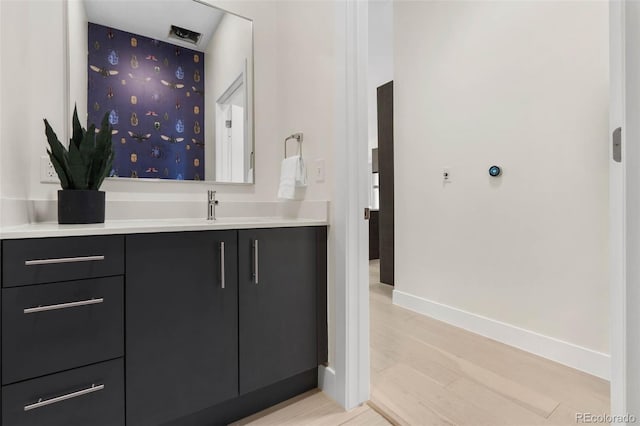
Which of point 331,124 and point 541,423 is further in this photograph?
point 331,124

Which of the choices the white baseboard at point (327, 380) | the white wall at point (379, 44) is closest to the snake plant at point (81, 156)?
the white baseboard at point (327, 380)

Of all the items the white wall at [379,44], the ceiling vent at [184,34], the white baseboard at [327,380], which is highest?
the white wall at [379,44]

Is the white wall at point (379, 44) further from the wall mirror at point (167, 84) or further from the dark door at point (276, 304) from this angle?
the dark door at point (276, 304)

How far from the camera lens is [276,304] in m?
1.40

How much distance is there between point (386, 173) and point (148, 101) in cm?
227

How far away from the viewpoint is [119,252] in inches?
41.8

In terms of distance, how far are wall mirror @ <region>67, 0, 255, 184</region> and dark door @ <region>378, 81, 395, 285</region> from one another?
1.71 metres

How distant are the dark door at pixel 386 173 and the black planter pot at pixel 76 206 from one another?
8.34 ft

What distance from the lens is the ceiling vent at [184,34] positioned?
1.71 m

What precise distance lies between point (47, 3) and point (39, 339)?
4.73 feet

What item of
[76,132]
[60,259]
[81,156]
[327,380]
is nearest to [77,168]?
[81,156]

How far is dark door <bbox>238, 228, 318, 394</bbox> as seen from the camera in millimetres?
1321

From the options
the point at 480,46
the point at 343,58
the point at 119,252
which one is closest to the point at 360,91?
the point at 343,58

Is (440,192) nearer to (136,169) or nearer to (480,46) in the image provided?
(480,46)
